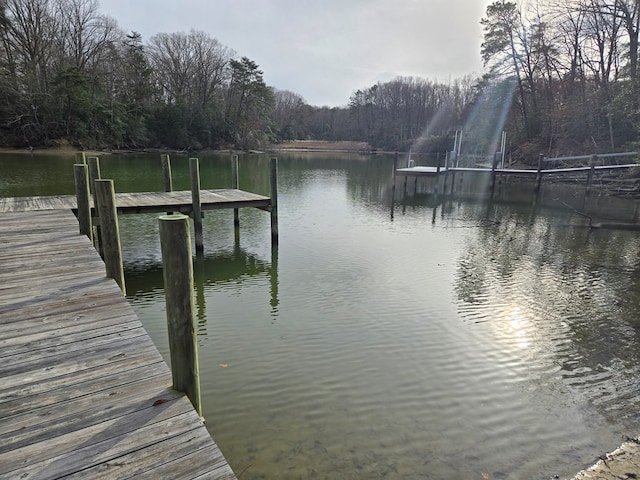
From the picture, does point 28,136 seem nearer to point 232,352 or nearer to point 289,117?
point 232,352

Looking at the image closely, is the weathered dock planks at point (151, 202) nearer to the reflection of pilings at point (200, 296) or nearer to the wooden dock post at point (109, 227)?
the reflection of pilings at point (200, 296)

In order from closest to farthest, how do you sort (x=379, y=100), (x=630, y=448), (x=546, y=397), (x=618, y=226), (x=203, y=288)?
(x=630, y=448), (x=546, y=397), (x=203, y=288), (x=618, y=226), (x=379, y=100)

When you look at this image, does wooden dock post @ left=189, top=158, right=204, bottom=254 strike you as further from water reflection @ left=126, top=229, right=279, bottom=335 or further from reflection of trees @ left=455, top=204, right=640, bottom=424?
reflection of trees @ left=455, top=204, right=640, bottom=424

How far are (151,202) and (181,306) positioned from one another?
7.13m

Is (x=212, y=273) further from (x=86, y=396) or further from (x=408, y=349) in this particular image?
(x=86, y=396)

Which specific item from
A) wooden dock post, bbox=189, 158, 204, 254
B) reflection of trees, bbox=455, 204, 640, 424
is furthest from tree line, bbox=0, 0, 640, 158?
wooden dock post, bbox=189, 158, 204, 254

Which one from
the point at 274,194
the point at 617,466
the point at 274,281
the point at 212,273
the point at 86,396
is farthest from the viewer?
the point at 274,194

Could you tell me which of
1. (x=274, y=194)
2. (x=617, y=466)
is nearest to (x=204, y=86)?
(x=274, y=194)

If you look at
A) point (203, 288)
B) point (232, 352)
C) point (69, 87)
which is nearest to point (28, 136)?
point (69, 87)

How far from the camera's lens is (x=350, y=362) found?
4.97 meters

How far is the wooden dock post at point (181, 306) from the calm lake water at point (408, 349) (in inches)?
47.4

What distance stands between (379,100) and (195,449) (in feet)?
278

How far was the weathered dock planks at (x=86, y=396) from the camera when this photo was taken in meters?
2.01

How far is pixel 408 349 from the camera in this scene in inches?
211
